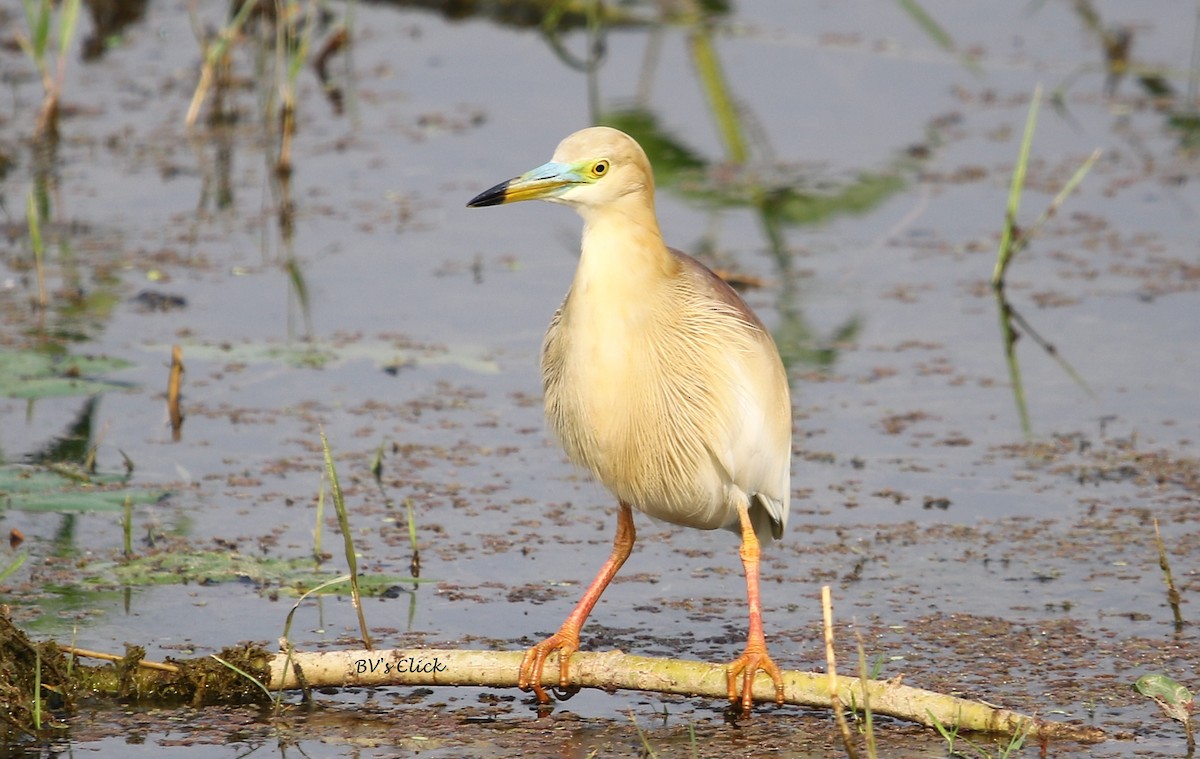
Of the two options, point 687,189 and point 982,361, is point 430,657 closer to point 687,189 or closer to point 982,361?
→ point 982,361

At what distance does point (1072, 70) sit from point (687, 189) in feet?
10.2

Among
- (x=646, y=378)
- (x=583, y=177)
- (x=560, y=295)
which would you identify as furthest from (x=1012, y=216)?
(x=583, y=177)

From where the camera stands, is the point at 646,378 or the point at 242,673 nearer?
the point at 242,673

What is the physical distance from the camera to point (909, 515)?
593cm

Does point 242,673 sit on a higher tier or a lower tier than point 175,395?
lower

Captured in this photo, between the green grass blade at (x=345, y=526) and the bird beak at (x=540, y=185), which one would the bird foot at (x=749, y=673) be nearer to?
the green grass blade at (x=345, y=526)

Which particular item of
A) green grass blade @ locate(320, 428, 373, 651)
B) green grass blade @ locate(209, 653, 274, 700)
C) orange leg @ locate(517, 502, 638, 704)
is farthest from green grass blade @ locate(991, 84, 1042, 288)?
green grass blade @ locate(209, 653, 274, 700)

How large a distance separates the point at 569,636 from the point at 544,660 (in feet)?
0.37

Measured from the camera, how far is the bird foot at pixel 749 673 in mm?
4465

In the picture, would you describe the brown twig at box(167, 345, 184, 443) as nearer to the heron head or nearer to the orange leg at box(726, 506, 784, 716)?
the heron head

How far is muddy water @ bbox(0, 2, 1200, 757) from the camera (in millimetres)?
4988

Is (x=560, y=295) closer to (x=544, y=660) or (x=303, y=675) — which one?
(x=544, y=660)

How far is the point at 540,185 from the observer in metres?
4.56

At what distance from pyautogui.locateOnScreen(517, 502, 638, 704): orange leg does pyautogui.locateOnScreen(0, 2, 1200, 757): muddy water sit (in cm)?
12
